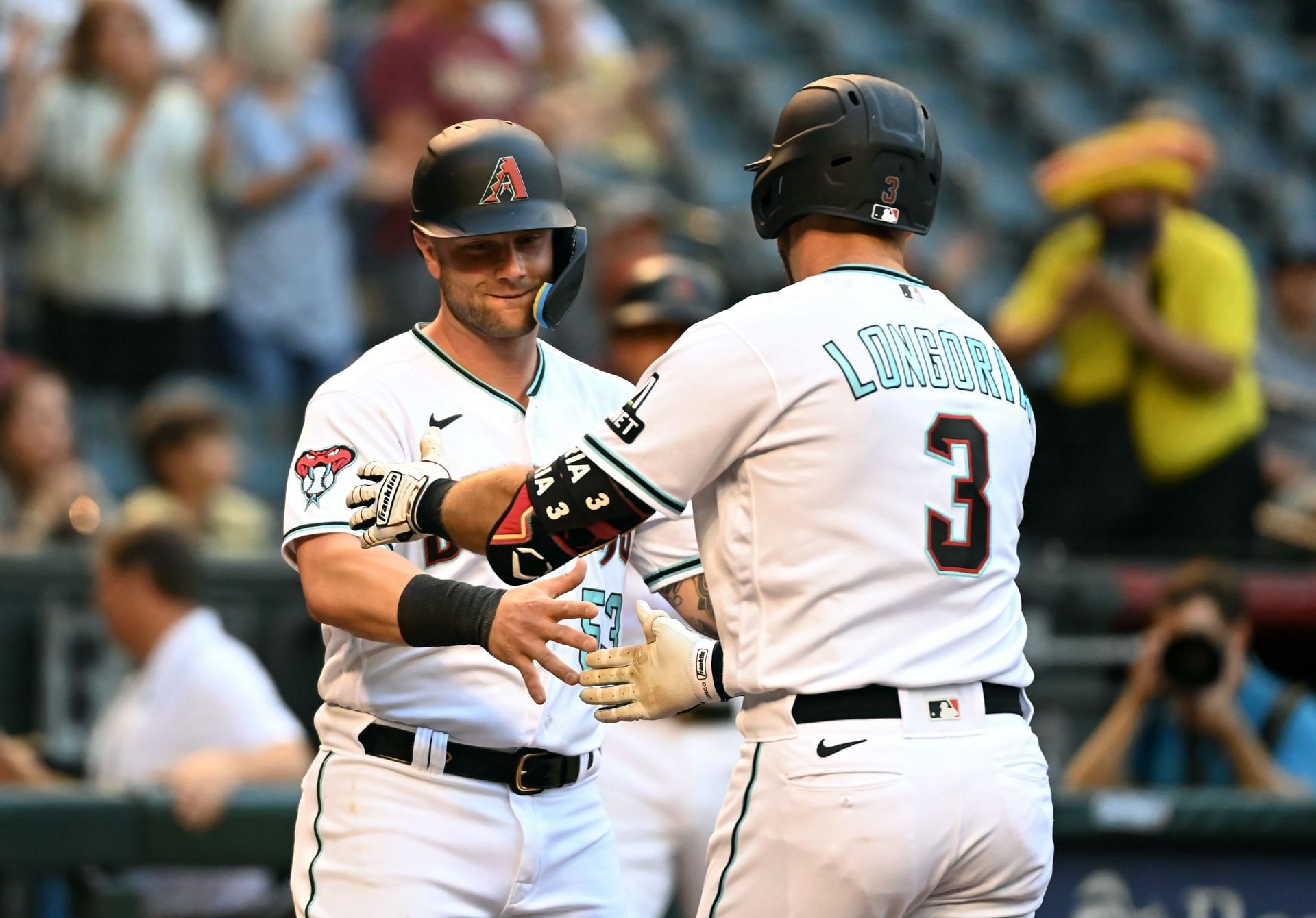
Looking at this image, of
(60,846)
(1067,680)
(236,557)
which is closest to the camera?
(60,846)

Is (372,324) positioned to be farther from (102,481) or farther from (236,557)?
(236,557)

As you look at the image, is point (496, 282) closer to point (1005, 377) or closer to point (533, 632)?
point (533, 632)

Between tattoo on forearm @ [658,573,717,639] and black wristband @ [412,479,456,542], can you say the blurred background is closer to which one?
tattoo on forearm @ [658,573,717,639]

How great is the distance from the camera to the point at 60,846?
4.83 metres

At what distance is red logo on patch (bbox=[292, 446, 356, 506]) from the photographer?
329 cm

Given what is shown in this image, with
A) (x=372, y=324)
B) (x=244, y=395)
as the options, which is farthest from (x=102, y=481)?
(x=372, y=324)

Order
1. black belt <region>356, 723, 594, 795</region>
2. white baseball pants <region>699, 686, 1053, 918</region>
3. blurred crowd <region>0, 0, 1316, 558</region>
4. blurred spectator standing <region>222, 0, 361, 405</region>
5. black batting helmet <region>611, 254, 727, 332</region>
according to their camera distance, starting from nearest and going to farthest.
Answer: white baseball pants <region>699, 686, 1053, 918</region> → black belt <region>356, 723, 594, 795</region> → black batting helmet <region>611, 254, 727, 332</region> → blurred crowd <region>0, 0, 1316, 558</region> → blurred spectator standing <region>222, 0, 361, 405</region>

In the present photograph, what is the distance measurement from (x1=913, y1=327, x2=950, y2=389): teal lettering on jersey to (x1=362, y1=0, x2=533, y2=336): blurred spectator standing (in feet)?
15.2

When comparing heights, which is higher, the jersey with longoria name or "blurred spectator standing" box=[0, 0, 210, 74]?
"blurred spectator standing" box=[0, 0, 210, 74]

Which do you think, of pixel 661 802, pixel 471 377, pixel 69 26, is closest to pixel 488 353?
pixel 471 377

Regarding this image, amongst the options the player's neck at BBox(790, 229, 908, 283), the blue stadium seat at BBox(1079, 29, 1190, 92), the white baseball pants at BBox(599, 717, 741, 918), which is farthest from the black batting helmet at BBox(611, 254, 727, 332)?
the blue stadium seat at BBox(1079, 29, 1190, 92)

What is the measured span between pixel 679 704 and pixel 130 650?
294cm

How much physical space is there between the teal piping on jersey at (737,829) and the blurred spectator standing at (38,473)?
3.86 meters

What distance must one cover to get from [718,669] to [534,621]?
1.01 feet
